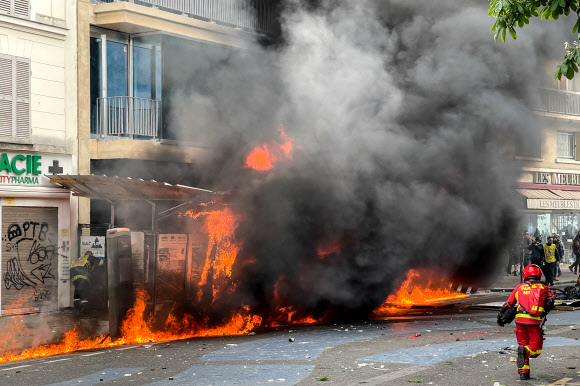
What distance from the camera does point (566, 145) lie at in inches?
1286

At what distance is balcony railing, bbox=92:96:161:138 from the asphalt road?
7885 millimetres

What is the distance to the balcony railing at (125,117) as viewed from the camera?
18.5 m

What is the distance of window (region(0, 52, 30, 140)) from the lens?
16.5 meters

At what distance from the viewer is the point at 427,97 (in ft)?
51.6

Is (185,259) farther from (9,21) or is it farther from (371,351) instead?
(9,21)

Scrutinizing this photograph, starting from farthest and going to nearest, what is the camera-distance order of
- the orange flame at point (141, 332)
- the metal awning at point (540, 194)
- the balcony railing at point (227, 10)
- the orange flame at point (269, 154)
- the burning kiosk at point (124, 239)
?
the metal awning at point (540, 194)
the balcony railing at point (227, 10)
the orange flame at point (269, 154)
the burning kiosk at point (124, 239)
the orange flame at point (141, 332)

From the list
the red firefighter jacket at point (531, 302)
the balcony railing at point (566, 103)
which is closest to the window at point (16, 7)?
the red firefighter jacket at point (531, 302)

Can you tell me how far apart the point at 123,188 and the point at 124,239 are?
2247 mm

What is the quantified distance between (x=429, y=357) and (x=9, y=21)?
37.8 feet

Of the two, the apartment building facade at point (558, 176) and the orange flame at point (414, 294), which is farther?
the apartment building facade at point (558, 176)

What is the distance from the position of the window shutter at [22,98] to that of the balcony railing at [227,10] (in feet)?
9.47

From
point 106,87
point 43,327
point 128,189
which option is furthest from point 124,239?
point 106,87

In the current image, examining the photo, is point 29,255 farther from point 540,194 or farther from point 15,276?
point 540,194

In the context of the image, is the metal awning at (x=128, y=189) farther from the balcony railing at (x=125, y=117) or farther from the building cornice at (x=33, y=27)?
the building cornice at (x=33, y=27)
